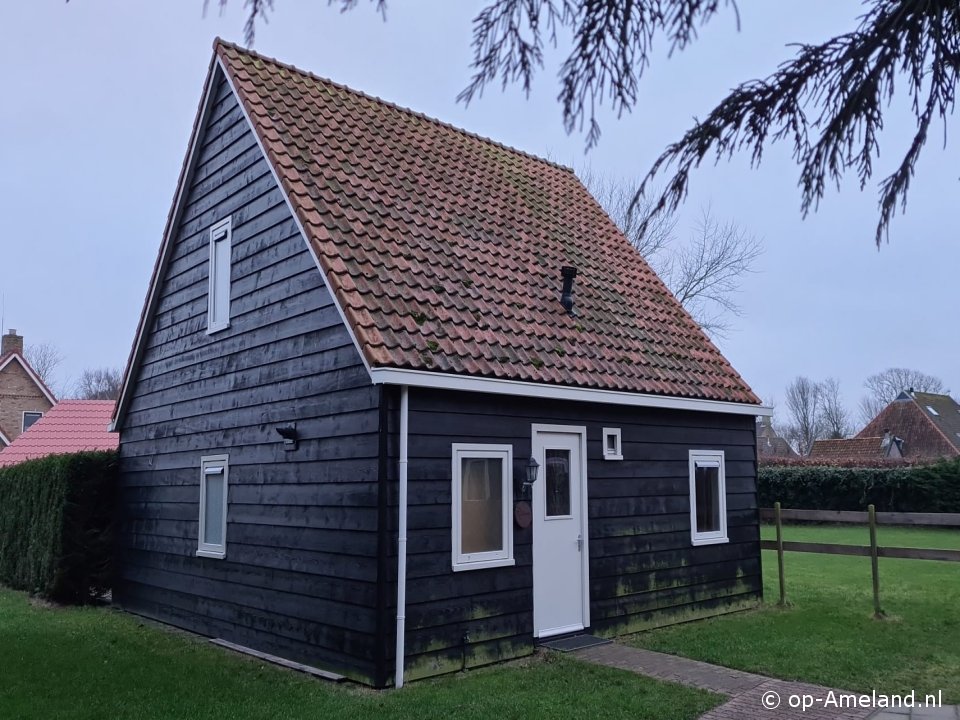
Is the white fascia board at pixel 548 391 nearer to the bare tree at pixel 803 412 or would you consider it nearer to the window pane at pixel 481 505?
the window pane at pixel 481 505

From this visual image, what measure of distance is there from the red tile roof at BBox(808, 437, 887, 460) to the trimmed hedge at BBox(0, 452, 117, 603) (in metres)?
34.4

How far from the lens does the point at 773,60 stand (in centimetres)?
392

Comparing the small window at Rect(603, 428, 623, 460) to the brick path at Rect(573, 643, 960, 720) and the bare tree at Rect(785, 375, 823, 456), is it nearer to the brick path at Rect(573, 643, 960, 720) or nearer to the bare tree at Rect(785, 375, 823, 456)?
the brick path at Rect(573, 643, 960, 720)

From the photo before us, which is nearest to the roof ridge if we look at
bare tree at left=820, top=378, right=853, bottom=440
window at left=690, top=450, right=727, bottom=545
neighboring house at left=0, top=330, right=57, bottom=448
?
window at left=690, top=450, right=727, bottom=545

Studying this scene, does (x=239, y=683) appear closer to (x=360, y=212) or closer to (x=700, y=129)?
(x=360, y=212)

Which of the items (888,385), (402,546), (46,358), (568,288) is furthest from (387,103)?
(888,385)

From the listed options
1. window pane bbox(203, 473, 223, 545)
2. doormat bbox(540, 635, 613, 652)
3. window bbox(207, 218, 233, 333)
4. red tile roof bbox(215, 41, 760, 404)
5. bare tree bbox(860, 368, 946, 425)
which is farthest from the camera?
bare tree bbox(860, 368, 946, 425)

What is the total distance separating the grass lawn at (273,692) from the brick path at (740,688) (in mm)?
235

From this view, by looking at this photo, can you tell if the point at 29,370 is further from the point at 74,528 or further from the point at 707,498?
the point at 707,498

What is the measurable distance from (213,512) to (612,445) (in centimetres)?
492

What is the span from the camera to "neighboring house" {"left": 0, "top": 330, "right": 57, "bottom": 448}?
35.6 metres

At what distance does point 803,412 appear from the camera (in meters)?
72.8

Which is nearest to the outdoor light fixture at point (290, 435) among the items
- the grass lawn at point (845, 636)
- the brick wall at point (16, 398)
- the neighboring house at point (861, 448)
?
the grass lawn at point (845, 636)

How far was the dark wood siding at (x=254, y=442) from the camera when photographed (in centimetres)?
768
